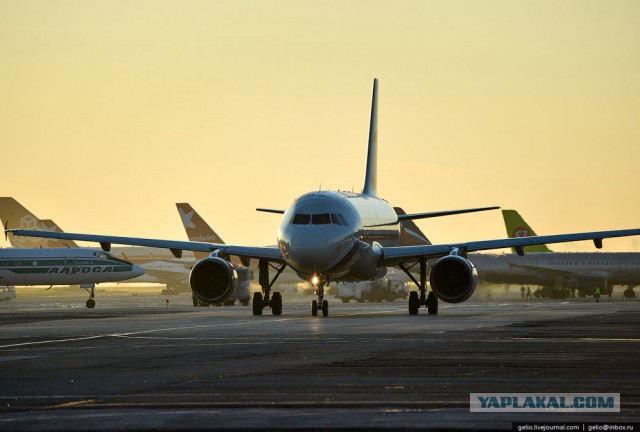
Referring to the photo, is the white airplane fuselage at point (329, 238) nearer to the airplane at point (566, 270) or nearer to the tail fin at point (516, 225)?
the airplane at point (566, 270)

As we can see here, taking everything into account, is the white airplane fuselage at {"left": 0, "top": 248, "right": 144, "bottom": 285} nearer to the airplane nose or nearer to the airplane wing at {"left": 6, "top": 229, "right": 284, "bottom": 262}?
the airplane wing at {"left": 6, "top": 229, "right": 284, "bottom": 262}

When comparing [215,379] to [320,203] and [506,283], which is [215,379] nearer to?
[320,203]

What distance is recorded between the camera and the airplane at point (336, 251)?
42406mm

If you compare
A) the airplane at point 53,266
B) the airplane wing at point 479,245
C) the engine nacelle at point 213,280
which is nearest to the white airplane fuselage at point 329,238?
the airplane wing at point 479,245

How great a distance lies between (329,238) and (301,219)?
125 centimetres

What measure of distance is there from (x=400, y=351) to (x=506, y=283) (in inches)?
3088

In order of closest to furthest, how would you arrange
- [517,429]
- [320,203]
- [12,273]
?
[517,429], [320,203], [12,273]

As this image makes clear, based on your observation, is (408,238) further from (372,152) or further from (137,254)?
(137,254)

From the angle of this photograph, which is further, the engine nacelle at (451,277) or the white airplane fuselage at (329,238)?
the engine nacelle at (451,277)

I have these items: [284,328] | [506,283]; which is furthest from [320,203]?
[506,283]

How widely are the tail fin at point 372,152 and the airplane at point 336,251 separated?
15.8 feet

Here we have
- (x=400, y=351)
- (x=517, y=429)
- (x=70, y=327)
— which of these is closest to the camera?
(x=517, y=429)

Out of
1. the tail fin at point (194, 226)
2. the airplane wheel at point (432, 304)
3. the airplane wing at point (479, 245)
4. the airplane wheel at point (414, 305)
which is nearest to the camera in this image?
the airplane wing at point (479, 245)

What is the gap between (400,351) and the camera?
942 inches
